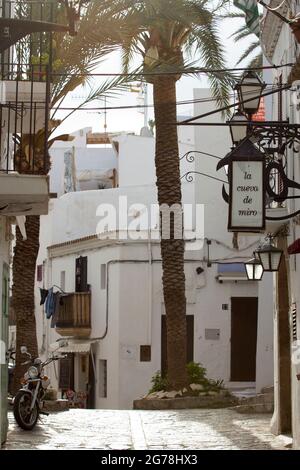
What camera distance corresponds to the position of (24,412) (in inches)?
647

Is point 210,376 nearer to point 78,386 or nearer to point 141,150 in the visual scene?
point 78,386

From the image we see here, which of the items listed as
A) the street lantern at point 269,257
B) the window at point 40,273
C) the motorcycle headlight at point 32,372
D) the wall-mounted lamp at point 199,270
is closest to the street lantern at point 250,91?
the street lantern at point 269,257

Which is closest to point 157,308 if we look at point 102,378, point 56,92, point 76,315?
point 102,378

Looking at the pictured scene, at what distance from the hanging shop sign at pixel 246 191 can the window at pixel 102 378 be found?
73.7 ft

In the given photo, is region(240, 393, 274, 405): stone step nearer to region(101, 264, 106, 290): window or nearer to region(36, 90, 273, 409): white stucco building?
region(36, 90, 273, 409): white stucco building

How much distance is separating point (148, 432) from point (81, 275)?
61.7 ft

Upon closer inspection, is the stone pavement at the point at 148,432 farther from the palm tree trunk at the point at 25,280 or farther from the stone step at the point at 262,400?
the palm tree trunk at the point at 25,280

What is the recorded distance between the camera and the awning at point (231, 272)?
106 feet

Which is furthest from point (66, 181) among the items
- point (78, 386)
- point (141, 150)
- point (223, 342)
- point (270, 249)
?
point (270, 249)

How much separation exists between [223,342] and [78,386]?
266 inches

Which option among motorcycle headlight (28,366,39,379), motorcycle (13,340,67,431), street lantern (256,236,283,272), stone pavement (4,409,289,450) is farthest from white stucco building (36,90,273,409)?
street lantern (256,236,283,272)

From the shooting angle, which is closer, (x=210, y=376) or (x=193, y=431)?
(x=193, y=431)
